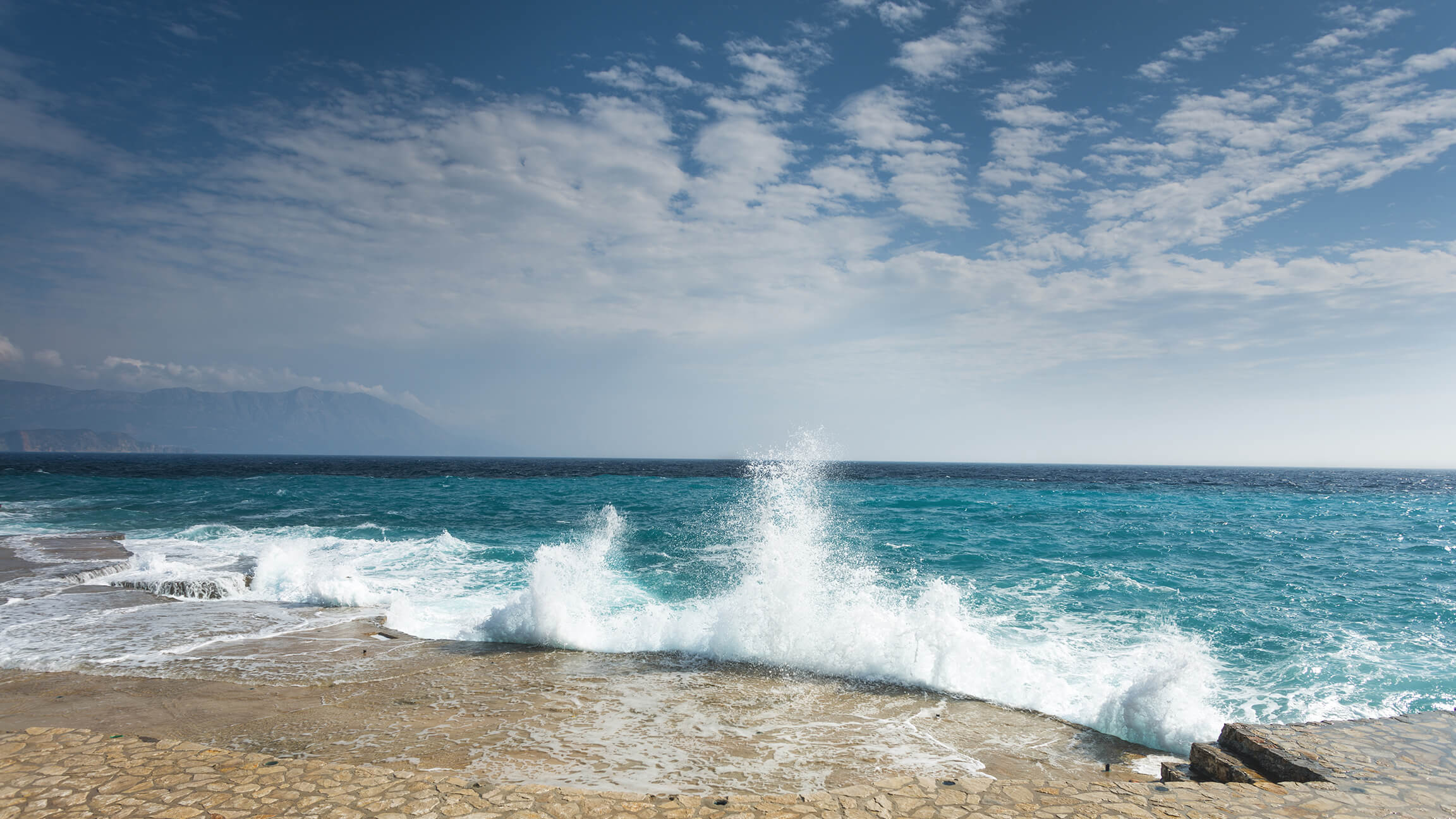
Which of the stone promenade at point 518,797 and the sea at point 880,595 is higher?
the stone promenade at point 518,797

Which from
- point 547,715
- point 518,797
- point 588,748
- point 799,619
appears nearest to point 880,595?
point 799,619

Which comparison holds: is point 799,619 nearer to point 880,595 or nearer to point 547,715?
point 880,595

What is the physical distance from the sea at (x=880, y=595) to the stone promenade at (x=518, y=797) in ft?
8.25

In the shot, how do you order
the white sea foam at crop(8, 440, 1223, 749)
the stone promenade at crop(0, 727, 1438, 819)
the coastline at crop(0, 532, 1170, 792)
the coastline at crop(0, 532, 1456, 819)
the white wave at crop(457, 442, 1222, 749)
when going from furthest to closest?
the white sea foam at crop(8, 440, 1223, 749) → the white wave at crop(457, 442, 1222, 749) → the coastline at crop(0, 532, 1170, 792) → the coastline at crop(0, 532, 1456, 819) → the stone promenade at crop(0, 727, 1438, 819)

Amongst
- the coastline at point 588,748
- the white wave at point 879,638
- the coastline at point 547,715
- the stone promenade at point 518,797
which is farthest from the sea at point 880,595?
the stone promenade at point 518,797

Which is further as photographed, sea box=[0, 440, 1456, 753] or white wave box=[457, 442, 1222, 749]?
sea box=[0, 440, 1456, 753]

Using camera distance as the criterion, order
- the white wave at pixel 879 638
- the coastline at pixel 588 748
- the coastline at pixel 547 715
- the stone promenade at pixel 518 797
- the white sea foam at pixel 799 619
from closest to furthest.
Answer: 1. the stone promenade at pixel 518 797
2. the coastline at pixel 588 748
3. the coastline at pixel 547 715
4. the white wave at pixel 879 638
5. the white sea foam at pixel 799 619

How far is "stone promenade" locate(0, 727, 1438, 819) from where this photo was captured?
187 inches

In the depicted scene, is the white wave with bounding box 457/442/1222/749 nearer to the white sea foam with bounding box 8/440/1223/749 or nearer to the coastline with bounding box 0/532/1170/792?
the white sea foam with bounding box 8/440/1223/749

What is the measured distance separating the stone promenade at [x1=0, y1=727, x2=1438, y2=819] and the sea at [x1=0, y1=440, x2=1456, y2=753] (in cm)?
252

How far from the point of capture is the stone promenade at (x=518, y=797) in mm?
4754

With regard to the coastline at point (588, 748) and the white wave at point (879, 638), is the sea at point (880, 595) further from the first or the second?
the coastline at point (588, 748)

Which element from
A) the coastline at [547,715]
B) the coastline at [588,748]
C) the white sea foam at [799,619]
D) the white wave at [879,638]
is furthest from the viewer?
the white sea foam at [799,619]

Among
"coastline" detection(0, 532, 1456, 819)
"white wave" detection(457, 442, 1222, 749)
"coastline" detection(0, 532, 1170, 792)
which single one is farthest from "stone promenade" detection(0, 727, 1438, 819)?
"white wave" detection(457, 442, 1222, 749)
